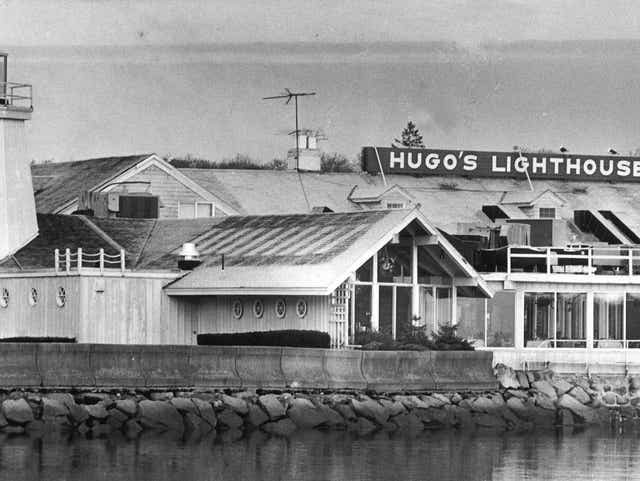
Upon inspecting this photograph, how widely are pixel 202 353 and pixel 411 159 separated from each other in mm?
33666

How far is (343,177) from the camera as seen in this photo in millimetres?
83375

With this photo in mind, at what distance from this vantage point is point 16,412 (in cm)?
5059

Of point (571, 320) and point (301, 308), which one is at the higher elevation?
point (301, 308)

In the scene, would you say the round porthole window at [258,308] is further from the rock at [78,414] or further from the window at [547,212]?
the window at [547,212]

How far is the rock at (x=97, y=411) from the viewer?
51562 millimetres

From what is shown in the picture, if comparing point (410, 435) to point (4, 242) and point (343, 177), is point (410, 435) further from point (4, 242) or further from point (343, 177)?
point (343, 177)

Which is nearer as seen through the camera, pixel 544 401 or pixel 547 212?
pixel 544 401

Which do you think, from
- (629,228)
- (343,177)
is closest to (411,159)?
(343,177)

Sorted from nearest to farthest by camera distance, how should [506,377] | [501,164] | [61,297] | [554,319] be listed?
[61,297], [506,377], [554,319], [501,164]

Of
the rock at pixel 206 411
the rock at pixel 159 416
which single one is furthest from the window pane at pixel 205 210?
the rock at pixel 159 416

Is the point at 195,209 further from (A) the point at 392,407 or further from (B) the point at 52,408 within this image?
(B) the point at 52,408

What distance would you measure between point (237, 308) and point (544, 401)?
9559 mm

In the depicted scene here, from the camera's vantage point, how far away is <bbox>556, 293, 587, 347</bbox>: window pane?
65.4 meters

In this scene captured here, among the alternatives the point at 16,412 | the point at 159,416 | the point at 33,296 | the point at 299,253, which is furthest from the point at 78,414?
the point at 299,253
